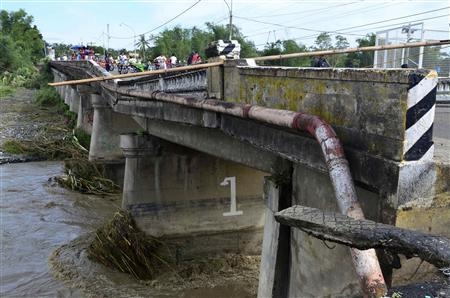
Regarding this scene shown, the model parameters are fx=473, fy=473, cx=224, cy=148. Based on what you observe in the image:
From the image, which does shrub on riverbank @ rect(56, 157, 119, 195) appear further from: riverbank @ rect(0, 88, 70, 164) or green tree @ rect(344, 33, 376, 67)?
green tree @ rect(344, 33, 376, 67)

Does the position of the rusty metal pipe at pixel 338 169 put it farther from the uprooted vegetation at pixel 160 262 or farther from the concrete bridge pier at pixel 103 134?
the concrete bridge pier at pixel 103 134

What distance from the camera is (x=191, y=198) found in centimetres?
1383

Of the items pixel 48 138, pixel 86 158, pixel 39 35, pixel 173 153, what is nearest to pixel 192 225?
pixel 173 153

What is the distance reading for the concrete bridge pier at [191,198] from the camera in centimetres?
1357

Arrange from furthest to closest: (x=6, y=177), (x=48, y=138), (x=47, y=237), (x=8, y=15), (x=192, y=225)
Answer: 1. (x=8, y=15)
2. (x=48, y=138)
3. (x=6, y=177)
4. (x=47, y=237)
5. (x=192, y=225)

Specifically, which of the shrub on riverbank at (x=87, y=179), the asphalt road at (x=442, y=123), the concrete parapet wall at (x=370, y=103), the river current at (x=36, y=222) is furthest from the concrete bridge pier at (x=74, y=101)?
the concrete parapet wall at (x=370, y=103)

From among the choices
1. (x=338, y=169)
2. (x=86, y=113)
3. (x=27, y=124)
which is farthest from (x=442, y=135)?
(x=27, y=124)

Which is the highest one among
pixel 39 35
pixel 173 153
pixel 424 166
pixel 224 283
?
pixel 39 35

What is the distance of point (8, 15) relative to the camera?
11625cm

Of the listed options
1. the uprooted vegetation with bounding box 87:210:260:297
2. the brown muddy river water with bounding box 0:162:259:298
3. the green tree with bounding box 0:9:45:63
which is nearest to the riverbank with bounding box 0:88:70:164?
the brown muddy river water with bounding box 0:162:259:298

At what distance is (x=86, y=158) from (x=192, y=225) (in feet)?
38.4

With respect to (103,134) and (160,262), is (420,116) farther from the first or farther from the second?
(103,134)

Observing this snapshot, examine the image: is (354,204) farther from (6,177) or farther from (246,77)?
(6,177)

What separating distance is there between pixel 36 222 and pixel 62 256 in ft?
11.4
